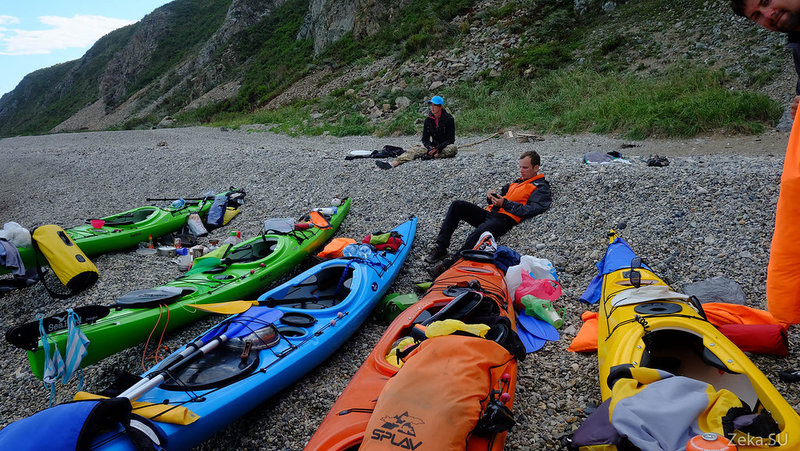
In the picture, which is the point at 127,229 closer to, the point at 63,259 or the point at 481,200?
the point at 63,259

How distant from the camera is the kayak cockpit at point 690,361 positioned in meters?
2.62

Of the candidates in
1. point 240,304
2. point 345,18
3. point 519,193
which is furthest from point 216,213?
point 345,18

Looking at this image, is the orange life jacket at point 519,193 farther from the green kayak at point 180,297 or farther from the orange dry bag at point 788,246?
the orange dry bag at point 788,246

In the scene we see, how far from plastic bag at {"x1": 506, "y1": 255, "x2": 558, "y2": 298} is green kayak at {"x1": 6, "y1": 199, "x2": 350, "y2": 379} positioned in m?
2.98

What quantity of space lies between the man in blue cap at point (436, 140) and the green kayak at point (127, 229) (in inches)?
166

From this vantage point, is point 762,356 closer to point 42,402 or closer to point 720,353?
point 720,353

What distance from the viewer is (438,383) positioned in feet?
7.54

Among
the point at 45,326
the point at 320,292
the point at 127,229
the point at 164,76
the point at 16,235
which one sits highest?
the point at 164,76

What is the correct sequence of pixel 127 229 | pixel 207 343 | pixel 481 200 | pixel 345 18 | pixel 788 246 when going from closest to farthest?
pixel 788 246, pixel 207 343, pixel 127 229, pixel 481 200, pixel 345 18

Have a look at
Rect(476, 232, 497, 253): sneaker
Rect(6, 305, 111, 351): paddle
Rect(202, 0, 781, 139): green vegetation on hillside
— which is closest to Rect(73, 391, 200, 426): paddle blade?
Rect(6, 305, 111, 351): paddle

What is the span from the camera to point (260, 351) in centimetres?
369

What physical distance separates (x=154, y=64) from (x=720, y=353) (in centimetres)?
5262

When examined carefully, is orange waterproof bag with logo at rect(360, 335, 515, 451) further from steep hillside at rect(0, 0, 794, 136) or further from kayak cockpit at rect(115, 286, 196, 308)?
steep hillside at rect(0, 0, 794, 136)

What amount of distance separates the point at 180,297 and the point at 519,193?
482cm
